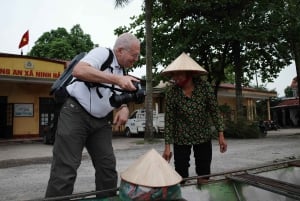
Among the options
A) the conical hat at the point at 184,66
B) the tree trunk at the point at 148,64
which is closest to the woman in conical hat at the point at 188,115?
the conical hat at the point at 184,66

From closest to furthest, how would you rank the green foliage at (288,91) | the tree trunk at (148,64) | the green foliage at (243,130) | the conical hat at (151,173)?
1. the conical hat at (151,173)
2. the tree trunk at (148,64)
3. the green foliage at (243,130)
4. the green foliage at (288,91)

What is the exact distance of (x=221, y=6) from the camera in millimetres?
18766

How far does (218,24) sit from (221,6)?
1.00 m

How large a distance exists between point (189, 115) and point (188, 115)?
11 mm

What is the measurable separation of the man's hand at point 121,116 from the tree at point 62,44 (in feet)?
129

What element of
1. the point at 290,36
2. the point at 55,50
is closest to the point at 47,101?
the point at 290,36

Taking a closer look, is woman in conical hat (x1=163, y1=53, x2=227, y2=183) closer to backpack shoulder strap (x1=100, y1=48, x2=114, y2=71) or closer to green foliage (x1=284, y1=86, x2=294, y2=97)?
backpack shoulder strap (x1=100, y1=48, x2=114, y2=71)

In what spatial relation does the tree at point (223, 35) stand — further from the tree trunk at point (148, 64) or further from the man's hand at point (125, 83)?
the man's hand at point (125, 83)

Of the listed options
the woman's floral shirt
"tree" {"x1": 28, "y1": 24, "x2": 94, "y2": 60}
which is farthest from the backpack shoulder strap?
"tree" {"x1": 28, "y1": 24, "x2": 94, "y2": 60}

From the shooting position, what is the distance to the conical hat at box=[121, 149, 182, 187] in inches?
89.4

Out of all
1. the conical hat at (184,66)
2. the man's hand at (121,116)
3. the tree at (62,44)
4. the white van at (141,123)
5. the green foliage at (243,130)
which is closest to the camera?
the man's hand at (121,116)

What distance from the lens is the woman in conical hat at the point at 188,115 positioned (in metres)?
3.84

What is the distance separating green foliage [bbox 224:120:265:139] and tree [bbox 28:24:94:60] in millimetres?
26390

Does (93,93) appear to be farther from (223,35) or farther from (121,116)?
(223,35)
